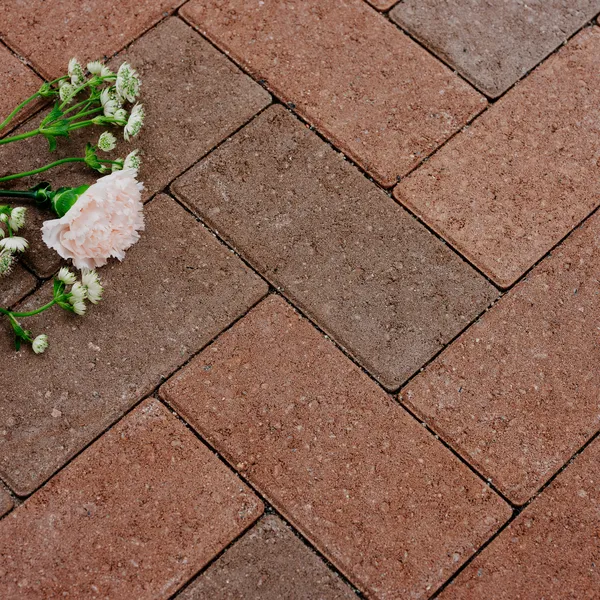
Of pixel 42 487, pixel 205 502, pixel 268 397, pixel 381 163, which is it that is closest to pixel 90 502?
pixel 42 487

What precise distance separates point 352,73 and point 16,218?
33.0 inches

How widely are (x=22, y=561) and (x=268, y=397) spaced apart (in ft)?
1.80

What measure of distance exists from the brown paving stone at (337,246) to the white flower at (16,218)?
0.35m

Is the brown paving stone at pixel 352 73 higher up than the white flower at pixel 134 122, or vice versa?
the white flower at pixel 134 122

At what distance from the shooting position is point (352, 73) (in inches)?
73.3

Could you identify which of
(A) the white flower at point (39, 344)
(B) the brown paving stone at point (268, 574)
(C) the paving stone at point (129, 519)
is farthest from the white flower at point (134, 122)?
(B) the brown paving stone at point (268, 574)

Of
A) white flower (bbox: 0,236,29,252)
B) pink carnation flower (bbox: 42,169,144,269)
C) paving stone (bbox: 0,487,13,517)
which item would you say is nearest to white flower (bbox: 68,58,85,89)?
pink carnation flower (bbox: 42,169,144,269)

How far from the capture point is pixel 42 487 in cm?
151

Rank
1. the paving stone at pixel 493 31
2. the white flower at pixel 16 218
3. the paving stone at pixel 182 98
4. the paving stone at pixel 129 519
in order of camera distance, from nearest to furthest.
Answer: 1. the paving stone at pixel 129 519
2. the white flower at pixel 16 218
3. the paving stone at pixel 182 98
4. the paving stone at pixel 493 31

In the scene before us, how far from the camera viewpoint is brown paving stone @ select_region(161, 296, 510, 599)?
1.49 meters

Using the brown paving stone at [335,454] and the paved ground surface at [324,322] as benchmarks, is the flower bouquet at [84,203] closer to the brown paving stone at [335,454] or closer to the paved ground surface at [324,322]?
the paved ground surface at [324,322]

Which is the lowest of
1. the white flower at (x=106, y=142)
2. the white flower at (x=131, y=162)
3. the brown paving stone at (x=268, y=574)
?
the brown paving stone at (x=268, y=574)

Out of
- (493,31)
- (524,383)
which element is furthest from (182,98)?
(524,383)

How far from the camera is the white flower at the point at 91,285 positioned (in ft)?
5.06
